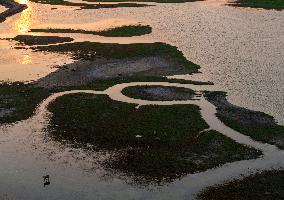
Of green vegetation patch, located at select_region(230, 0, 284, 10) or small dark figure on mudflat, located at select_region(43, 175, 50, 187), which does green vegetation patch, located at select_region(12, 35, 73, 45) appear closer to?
small dark figure on mudflat, located at select_region(43, 175, 50, 187)

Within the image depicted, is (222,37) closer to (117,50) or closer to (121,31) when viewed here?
(121,31)

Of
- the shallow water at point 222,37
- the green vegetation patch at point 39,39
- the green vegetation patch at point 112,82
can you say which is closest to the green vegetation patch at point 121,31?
the shallow water at point 222,37

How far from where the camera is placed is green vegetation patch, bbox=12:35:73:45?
2527 inches

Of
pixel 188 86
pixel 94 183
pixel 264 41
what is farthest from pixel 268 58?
pixel 94 183

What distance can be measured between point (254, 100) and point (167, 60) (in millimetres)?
15532

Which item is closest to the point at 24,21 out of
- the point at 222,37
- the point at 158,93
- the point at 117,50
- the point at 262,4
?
the point at 117,50

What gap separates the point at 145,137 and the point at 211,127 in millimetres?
5354

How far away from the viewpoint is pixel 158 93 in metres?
43.0

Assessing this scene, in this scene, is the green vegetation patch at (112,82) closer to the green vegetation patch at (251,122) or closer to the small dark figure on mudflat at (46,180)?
the green vegetation patch at (251,122)

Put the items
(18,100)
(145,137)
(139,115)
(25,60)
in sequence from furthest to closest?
(25,60) → (18,100) → (139,115) → (145,137)

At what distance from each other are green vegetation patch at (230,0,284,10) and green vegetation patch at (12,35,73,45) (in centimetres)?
4238

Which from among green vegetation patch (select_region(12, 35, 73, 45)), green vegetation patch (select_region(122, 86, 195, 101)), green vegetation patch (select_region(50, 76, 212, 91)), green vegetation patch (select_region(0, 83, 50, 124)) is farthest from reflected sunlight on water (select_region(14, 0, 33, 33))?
green vegetation patch (select_region(122, 86, 195, 101))

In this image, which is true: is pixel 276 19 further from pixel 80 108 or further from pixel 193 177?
pixel 193 177

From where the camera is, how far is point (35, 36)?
67.9 m
